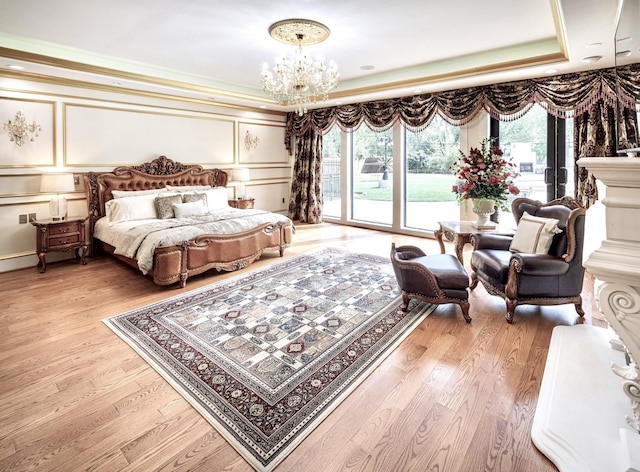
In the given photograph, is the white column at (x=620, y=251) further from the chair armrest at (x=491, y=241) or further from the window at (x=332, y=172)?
the window at (x=332, y=172)

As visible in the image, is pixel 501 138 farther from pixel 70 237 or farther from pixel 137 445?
pixel 70 237

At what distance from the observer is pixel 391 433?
186 centimetres

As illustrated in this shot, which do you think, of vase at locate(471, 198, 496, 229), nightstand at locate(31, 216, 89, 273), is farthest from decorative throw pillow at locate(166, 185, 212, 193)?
vase at locate(471, 198, 496, 229)

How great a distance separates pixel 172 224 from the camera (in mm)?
4645

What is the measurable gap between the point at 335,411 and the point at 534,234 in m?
2.39

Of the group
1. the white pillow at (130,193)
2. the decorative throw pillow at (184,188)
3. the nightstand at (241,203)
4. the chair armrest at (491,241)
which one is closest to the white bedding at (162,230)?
the white pillow at (130,193)

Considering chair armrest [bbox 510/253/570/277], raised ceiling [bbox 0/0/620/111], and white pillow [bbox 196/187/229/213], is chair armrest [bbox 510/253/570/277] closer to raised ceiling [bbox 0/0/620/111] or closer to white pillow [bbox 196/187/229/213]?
raised ceiling [bbox 0/0/620/111]

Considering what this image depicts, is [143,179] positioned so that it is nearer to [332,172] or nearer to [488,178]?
[332,172]

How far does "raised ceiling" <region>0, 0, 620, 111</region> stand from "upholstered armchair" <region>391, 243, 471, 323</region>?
2.12 metres

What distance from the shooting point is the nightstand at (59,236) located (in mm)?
4547

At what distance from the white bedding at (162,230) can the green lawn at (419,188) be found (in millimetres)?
2525

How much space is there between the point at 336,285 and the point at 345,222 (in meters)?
3.77

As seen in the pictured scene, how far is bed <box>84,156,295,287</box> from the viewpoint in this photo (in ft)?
13.3

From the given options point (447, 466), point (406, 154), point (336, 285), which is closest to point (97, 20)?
point (336, 285)
